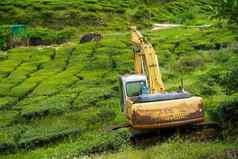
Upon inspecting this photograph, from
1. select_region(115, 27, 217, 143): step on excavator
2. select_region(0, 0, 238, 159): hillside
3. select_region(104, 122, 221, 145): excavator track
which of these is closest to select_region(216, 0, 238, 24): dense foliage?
select_region(0, 0, 238, 159): hillside

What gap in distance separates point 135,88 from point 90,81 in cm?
1870

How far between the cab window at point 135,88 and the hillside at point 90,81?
208cm

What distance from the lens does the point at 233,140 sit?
20281 millimetres

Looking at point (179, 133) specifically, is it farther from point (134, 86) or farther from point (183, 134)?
point (134, 86)

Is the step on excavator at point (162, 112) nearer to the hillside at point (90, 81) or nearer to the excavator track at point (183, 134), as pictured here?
the excavator track at point (183, 134)

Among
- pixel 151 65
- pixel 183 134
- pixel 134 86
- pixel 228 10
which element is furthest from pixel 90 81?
pixel 228 10

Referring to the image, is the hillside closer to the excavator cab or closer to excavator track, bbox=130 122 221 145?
excavator track, bbox=130 122 221 145

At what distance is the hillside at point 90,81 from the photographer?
22781mm

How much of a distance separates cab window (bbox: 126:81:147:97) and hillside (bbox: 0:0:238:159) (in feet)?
6.83

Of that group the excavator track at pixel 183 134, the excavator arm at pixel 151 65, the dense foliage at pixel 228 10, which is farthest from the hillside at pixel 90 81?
the excavator arm at pixel 151 65

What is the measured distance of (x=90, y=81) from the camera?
42.2m

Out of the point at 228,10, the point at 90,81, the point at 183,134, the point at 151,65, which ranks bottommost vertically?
the point at 90,81

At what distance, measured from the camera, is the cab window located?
927 inches

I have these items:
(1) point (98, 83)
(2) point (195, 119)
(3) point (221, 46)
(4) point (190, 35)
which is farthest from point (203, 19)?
(2) point (195, 119)
